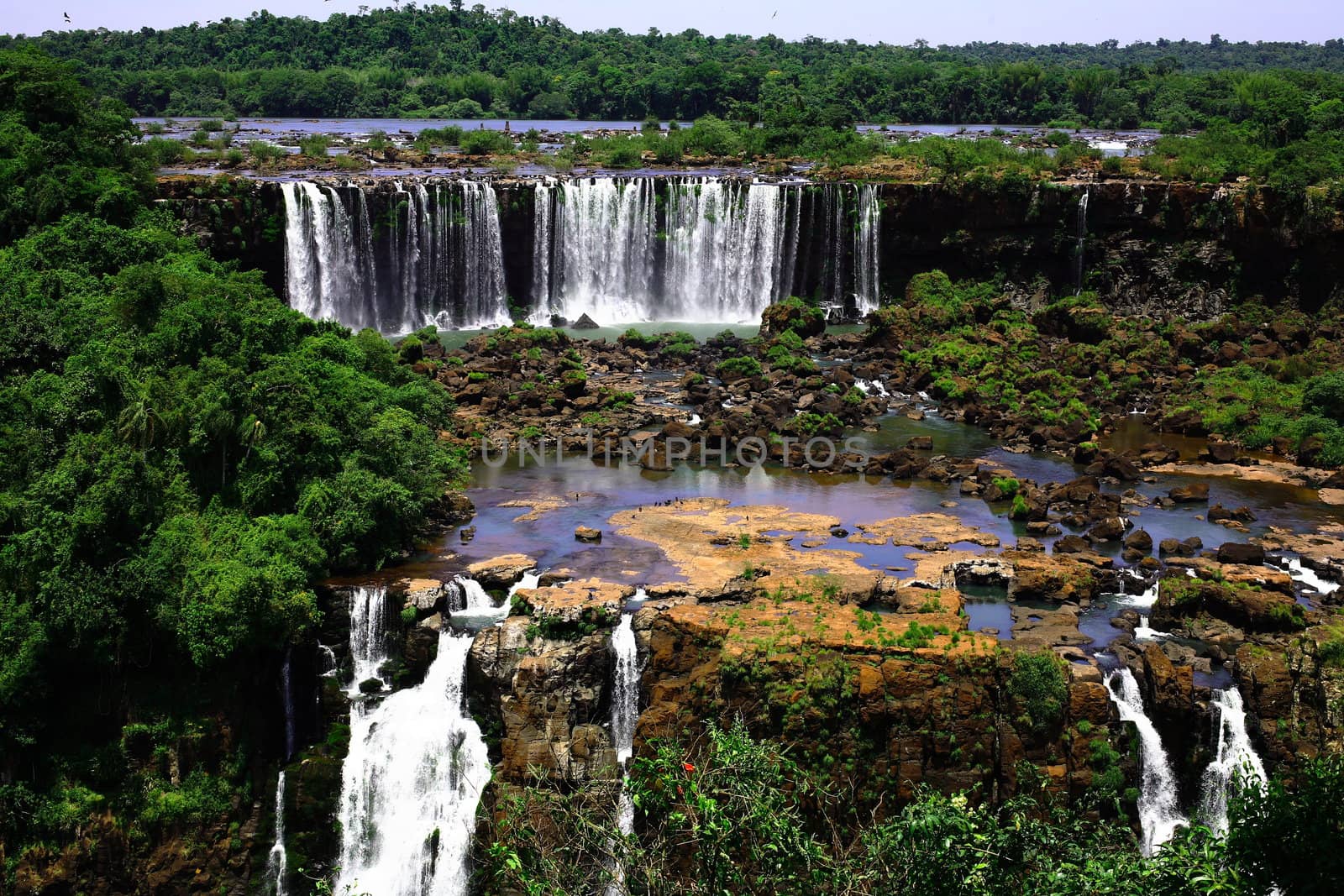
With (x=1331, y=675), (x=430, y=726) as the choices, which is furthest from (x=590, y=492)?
(x=1331, y=675)

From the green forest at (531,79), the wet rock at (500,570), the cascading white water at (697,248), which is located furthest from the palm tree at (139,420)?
the green forest at (531,79)

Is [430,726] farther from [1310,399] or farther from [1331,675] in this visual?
[1310,399]

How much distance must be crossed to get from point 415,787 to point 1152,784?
13576mm

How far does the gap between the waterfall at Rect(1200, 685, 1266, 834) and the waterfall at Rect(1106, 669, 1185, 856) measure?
0.56 metres

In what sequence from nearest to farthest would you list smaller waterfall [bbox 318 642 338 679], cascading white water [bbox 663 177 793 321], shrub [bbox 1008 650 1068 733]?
shrub [bbox 1008 650 1068 733]
smaller waterfall [bbox 318 642 338 679]
cascading white water [bbox 663 177 793 321]

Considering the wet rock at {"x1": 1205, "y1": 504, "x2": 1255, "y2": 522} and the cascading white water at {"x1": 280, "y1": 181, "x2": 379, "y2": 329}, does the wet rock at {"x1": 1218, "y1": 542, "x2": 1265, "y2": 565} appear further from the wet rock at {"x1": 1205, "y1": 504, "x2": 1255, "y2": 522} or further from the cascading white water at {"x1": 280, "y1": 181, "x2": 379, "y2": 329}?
the cascading white water at {"x1": 280, "y1": 181, "x2": 379, "y2": 329}

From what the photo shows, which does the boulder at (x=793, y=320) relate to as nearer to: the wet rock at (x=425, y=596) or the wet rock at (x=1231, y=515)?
the wet rock at (x=1231, y=515)

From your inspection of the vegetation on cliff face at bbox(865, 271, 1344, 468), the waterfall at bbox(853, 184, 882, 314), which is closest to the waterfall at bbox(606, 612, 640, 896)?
the vegetation on cliff face at bbox(865, 271, 1344, 468)

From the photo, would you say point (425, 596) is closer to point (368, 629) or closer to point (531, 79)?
point (368, 629)

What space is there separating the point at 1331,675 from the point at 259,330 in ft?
78.7

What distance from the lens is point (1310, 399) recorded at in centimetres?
4275

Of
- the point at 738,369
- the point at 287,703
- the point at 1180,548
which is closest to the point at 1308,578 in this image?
the point at 1180,548

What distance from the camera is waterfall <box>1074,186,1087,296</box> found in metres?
57.3

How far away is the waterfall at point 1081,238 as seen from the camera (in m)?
57.3
